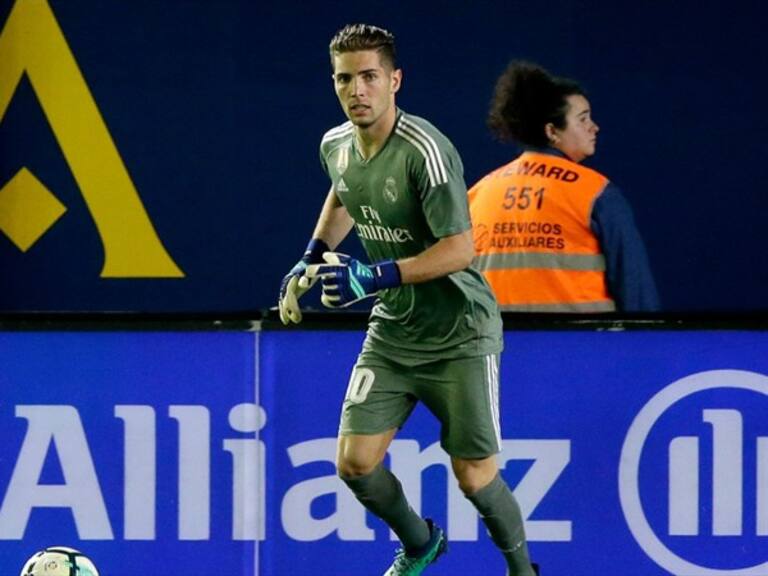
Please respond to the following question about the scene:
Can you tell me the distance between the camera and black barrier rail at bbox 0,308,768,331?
684cm

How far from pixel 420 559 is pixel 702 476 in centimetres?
102

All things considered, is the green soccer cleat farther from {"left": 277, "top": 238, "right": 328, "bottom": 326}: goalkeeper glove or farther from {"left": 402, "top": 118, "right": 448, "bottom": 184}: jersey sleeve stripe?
{"left": 402, "top": 118, "right": 448, "bottom": 184}: jersey sleeve stripe

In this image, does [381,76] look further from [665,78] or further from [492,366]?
[665,78]

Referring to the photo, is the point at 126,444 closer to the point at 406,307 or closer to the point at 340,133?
the point at 406,307

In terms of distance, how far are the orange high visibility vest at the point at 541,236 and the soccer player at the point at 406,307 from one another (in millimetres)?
1189

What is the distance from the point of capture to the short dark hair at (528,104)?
306 inches

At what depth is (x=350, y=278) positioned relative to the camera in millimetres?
6000

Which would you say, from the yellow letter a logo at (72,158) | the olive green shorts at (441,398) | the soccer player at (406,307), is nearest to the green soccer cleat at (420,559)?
the soccer player at (406,307)

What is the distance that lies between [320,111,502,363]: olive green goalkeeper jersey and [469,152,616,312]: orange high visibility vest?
1.16m

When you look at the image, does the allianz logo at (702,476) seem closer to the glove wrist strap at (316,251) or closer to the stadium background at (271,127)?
the glove wrist strap at (316,251)

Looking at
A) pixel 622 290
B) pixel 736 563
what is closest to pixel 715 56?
pixel 622 290

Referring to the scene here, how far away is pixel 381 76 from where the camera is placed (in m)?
6.18

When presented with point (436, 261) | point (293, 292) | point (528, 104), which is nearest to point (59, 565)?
point (293, 292)

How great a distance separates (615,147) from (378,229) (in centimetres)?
329
